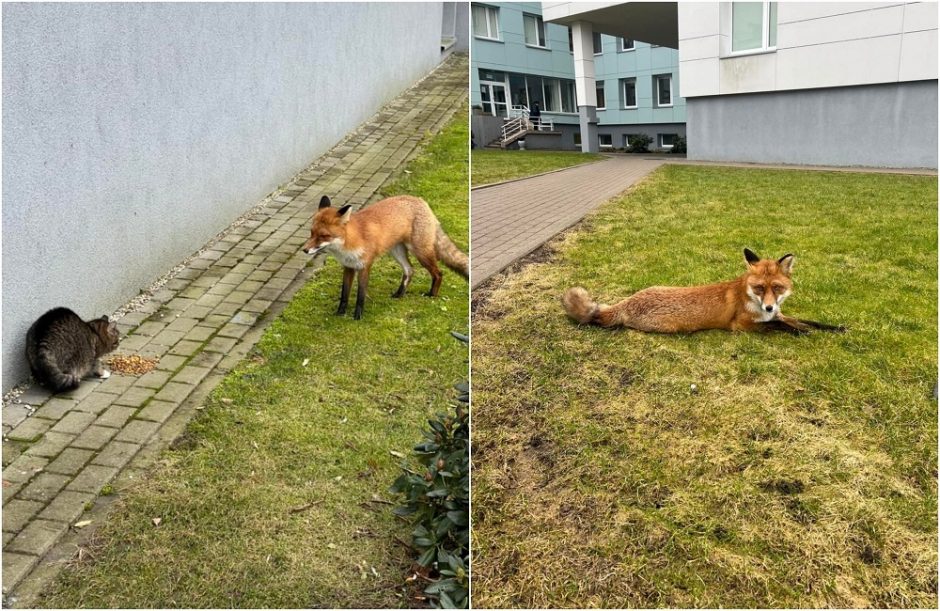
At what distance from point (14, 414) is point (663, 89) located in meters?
26.4

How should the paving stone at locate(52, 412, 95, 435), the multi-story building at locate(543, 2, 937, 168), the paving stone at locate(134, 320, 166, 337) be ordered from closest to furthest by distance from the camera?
1. the paving stone at locate(52, 412, 95, 435)
2. the paving stone at locate(134, 320, 166, 337)
3. the multi-story building at locate(543, 2, 937, 168)

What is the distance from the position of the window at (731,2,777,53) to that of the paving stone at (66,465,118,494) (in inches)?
500

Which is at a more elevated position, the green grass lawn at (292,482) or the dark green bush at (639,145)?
the green grass lawn at (292,482)

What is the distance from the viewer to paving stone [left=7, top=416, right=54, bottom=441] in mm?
4098

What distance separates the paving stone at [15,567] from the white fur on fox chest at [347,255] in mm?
3120

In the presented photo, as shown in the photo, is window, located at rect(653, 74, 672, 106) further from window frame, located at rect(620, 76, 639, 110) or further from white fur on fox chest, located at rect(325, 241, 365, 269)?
white fur on fox chest, located at rect(325, 241, 365, 269)

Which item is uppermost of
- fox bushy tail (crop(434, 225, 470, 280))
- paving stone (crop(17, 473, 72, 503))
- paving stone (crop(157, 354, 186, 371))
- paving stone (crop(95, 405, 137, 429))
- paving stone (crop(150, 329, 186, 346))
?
fox bushy tail (crop(434, 225, 470, 280))

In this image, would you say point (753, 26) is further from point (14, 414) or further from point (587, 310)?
point (14, 414)

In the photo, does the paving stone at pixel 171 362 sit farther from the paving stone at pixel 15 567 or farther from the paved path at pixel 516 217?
the paved path at pixel 516 217

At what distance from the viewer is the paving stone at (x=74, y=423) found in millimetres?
4184

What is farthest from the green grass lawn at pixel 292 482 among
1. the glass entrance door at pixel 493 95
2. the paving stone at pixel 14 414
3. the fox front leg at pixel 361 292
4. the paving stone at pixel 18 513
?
the glass entrance door at pixel 493 95

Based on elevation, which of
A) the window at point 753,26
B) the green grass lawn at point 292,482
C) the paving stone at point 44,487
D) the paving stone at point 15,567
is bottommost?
the green grass lawn at point 292,482

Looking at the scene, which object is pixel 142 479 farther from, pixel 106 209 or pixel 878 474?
pixel 878 474

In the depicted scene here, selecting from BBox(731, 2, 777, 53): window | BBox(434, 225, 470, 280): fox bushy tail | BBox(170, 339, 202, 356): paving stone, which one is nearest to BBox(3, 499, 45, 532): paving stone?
BBox(170, 339, 202, 356): paving stone
